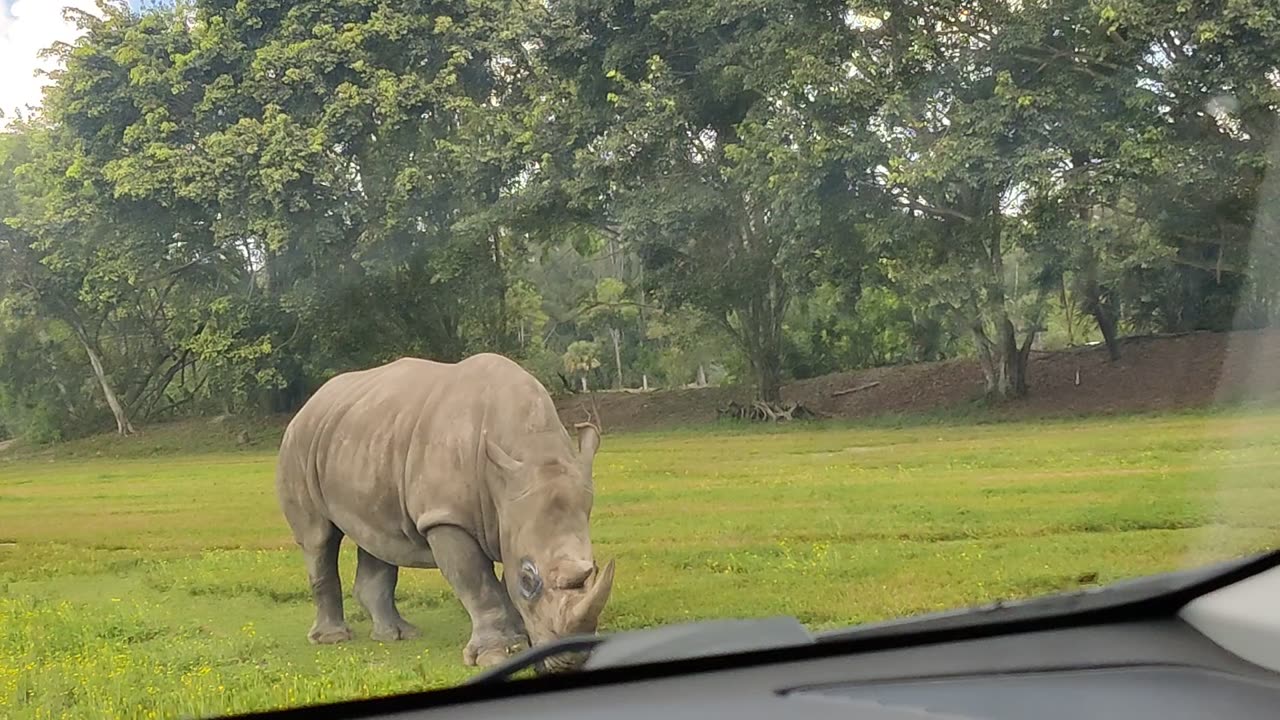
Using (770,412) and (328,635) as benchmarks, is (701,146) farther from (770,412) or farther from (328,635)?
(328,635)

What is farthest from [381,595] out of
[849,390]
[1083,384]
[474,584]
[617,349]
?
[1083,384]

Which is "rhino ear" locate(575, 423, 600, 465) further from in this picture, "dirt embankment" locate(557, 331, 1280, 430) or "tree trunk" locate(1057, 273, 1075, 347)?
"tree trunk" locate(1057, 273, 1075, 347)

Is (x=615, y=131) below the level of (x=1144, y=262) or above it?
above

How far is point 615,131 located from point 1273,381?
1.51m

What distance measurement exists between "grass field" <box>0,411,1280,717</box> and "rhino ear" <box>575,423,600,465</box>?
51 millimetres

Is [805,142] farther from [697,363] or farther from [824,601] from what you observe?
[824,601]

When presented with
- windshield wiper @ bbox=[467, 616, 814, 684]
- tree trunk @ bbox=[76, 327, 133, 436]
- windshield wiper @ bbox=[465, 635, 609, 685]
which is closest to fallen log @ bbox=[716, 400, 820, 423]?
windshield wiper @ bbox=[467, 616, 814, 684]

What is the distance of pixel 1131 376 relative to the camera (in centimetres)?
257

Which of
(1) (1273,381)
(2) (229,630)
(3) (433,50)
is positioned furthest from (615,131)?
(1) (1273,381)

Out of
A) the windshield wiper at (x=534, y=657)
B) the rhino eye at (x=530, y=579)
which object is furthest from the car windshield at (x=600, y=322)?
the windshield wiper at (x=534, y=657)

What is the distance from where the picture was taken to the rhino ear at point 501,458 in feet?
7.30

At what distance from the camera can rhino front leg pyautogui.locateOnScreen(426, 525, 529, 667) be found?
2.22 m

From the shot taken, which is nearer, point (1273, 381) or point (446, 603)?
point (446, 603)

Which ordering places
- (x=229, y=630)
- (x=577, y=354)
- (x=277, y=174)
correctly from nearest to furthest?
(x=229, y=630) < (x=277, y=174) < (x=577, y=354)
